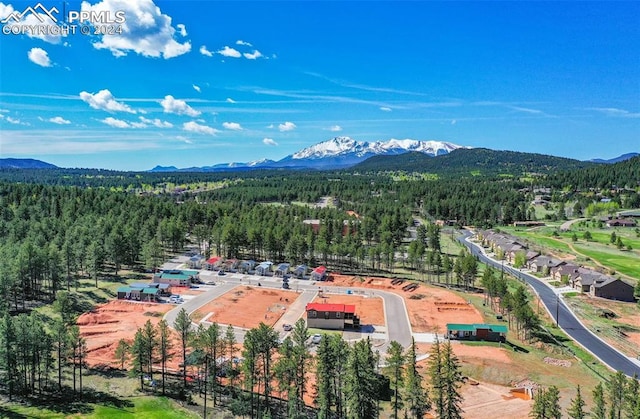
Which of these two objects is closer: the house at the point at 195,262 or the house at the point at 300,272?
the house at the point at 300,272

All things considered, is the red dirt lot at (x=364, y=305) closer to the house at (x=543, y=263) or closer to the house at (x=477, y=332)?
the house at (x=477, y=332)

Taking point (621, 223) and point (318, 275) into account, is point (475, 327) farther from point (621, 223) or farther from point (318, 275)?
point (621, 223)

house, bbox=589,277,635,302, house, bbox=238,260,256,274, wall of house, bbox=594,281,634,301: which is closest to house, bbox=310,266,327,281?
house, bbox=238,260,256,274

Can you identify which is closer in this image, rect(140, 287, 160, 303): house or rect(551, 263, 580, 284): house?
rect(140, 287, 160, 303): house

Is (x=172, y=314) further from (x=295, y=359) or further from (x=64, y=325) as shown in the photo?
(x=295, y=359)

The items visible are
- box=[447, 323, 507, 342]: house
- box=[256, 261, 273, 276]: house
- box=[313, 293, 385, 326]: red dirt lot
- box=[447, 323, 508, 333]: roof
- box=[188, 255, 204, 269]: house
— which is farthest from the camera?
box=[188, 255, 204, 269]: house

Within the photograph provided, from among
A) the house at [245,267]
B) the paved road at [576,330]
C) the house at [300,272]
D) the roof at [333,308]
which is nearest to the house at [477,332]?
the paved road at [576,330]

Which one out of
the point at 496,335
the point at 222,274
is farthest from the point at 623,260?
the point at 222,274

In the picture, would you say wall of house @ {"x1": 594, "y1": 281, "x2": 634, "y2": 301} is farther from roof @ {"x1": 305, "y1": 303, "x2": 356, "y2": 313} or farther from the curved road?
roof @ {"x1": 305, "y1": 303, "x2": 356, "y2": 313}
